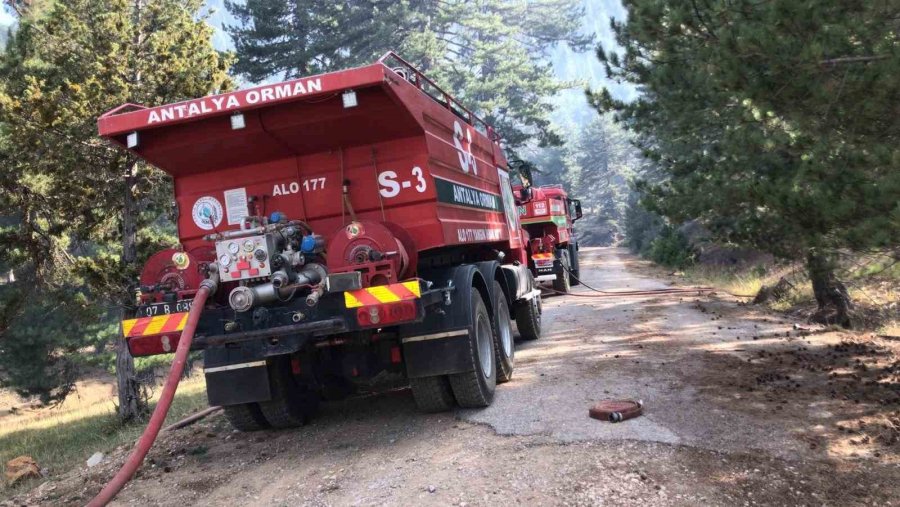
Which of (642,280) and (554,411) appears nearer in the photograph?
(554,411)

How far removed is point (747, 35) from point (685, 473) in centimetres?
356

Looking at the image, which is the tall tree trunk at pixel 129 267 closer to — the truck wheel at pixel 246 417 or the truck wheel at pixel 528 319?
the truck wheel at pixel 246 417

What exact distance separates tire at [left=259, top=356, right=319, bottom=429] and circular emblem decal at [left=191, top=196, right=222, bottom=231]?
147 centimetres

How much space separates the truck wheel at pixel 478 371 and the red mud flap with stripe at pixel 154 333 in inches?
96.2

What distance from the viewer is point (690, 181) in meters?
10.0

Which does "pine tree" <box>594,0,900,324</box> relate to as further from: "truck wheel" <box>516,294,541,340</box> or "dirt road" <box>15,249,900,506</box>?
"truck wheel" <box>516,294,541,340</box>

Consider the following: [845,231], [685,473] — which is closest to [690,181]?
[845,231]

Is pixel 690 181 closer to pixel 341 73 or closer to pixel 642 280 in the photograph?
pixel 341 73

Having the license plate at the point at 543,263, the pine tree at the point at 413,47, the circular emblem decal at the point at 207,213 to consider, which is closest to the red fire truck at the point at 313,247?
the circular emblem decal at the point at 207,213

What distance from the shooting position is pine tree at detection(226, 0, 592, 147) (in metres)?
28.4

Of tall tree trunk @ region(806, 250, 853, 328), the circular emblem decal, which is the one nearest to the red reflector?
the circular emblem decal

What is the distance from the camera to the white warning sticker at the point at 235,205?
6812 mm

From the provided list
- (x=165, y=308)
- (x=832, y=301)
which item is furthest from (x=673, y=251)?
(x=165, y=308)

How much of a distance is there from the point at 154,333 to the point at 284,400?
1.50m
